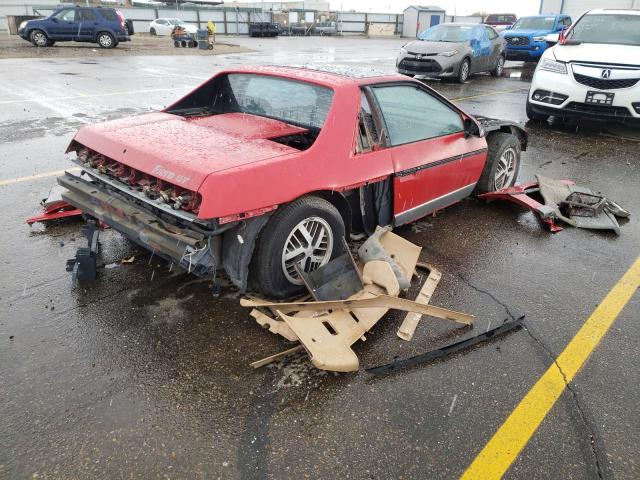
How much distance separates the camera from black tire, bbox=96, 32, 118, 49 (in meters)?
21.5

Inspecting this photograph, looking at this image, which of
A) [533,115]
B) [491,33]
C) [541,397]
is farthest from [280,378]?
[491,33]

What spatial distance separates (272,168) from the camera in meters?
2.88

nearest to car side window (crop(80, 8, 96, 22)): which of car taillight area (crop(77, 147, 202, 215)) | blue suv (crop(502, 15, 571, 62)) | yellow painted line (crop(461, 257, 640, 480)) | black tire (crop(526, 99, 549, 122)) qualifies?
blue suv (crop(502, 15, 571, 62))

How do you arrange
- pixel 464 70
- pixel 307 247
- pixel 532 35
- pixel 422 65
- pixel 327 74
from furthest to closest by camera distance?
pixel 532 35 → pixel 464 70 → pixel 422 65 → pixel 327 74 → pixel 307 247

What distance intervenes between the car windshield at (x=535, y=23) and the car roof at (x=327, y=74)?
58.4 ft

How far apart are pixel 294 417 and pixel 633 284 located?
→ 2956mm

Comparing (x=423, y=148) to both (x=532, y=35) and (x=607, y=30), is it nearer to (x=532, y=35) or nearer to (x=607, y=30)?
(x=607, y=30)

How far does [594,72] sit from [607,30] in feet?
5.52

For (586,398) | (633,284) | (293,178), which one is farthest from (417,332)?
(633,284)

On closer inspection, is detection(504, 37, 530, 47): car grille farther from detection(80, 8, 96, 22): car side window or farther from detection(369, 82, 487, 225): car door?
detection(80, 8, 96, 22): car side window

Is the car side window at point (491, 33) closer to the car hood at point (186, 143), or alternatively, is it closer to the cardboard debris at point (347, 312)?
the car hood at point (186, 143)

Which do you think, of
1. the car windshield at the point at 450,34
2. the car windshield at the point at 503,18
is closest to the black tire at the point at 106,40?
the car windshield at the point at 450,34

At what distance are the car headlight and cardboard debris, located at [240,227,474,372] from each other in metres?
6.41

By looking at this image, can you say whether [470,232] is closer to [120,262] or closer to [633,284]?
[633,284]
